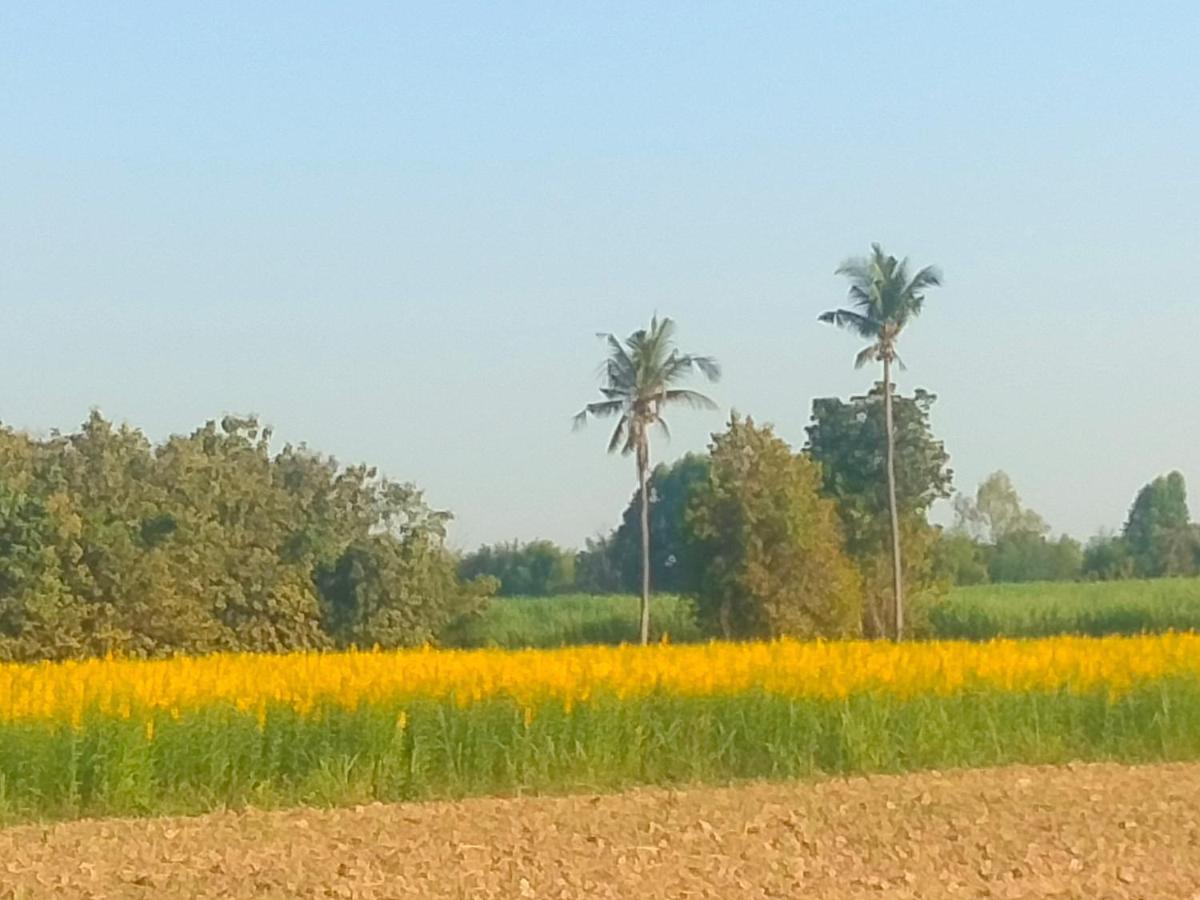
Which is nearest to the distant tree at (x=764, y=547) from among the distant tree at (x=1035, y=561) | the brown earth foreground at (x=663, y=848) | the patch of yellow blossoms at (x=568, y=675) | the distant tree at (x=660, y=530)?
the patch of yellow blossoms at (x=568, y=675)

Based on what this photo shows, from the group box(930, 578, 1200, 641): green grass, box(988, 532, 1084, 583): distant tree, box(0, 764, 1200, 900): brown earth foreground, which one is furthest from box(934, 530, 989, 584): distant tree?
box(0, 764, 1200, 900): brown earth foreground

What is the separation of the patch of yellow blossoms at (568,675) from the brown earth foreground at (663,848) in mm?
1754

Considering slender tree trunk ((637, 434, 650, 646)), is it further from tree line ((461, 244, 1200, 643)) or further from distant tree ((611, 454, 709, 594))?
distant tree ((611, 454, 709, 594))

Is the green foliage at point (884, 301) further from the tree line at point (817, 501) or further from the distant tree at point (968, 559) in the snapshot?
the distant tree at point (968, 559)

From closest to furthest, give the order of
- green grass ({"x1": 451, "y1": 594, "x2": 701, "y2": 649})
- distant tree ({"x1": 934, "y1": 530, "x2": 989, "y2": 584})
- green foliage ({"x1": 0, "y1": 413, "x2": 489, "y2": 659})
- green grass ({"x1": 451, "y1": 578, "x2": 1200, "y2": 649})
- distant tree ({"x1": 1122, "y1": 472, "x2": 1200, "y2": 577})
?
green foliage ({"x1": 0, "y1": 413, "x2": 489, "y2": 659}), green grass ({"x1": 451, "y1": 594, "x2": 701, "y2": 649}), green grass ({"x1": 451, "y1": 578, "x2": 1200, "y2": 649}), distant tree ({"x1": 934, "y1": 530, "x2": 989, "y2": 584}), distant tree ({"x1": 1122, "y1": 472, "x2": 1200, "y2": 577})

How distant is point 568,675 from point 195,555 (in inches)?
790

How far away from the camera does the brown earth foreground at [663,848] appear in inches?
421

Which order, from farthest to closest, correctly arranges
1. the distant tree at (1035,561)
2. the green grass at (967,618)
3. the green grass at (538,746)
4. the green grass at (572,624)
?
1. the distant tree at (1035,561)
2. the green grass at (967,618)
3. the green grass at (572,624)
4. the green grass at (538,746)

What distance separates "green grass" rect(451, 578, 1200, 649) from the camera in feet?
157

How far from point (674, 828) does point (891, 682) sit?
618 centimetres

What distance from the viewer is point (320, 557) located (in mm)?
39750

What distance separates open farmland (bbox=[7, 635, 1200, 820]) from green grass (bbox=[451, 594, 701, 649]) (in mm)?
21715

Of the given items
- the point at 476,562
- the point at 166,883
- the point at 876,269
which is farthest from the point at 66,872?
the point at 476,562

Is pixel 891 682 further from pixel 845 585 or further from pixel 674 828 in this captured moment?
pixel 845 585
